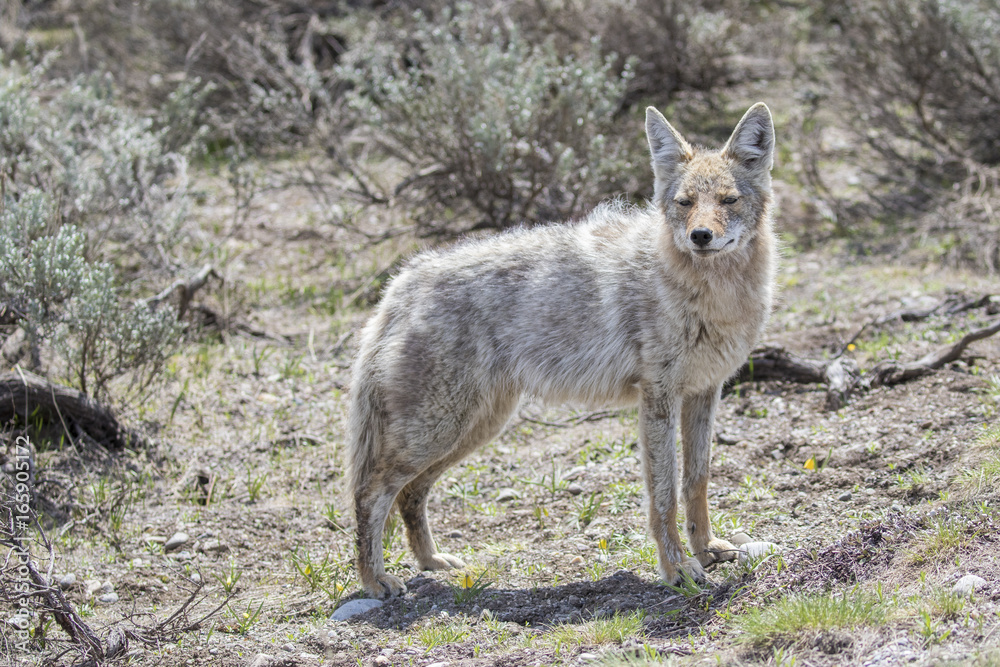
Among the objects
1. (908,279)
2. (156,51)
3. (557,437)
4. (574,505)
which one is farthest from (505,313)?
(156,51)

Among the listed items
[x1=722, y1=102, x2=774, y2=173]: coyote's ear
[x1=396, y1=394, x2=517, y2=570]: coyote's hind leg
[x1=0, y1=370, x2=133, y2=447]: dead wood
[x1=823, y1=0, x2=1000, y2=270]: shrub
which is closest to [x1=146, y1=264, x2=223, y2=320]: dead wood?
[x1=0, y1=370, x2=133, y2=447]: dead wood

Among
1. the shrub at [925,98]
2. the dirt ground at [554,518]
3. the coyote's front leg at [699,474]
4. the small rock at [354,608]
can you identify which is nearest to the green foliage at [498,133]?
the dirt ground at [554,518]

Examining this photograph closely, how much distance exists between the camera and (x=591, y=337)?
444 cm

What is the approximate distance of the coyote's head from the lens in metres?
4.05

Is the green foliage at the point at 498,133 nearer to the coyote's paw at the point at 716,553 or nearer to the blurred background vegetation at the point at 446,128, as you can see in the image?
the blurred background vegetation at the point at 446,128

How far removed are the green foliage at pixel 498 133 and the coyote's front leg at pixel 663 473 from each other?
360 centimetres

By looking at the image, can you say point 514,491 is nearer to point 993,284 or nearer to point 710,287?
point 710,287

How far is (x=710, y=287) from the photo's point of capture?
421 cm

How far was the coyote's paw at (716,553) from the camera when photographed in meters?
4.34

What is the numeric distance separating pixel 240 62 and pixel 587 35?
161 inches

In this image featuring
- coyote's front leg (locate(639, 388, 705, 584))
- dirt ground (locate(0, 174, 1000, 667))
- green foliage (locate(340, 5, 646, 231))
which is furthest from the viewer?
green foliage (locate(340, 5, 646, 231))

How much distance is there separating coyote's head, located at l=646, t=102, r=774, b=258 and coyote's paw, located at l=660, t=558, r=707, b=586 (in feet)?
5.08

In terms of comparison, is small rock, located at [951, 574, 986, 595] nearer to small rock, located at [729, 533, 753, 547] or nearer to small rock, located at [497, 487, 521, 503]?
small rock, located at [729, 533, 753, 547]

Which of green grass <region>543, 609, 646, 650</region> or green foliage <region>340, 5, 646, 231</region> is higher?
green foliage <region>340, 5, 646, 231</region>
